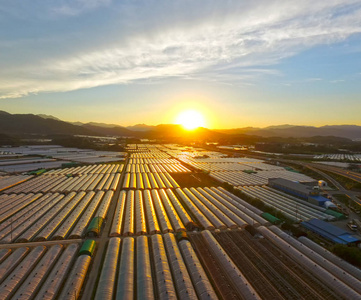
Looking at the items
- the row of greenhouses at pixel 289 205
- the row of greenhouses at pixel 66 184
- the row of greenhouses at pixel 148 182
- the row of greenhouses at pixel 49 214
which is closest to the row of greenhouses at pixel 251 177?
the row of greenhouses at pixel 289 205

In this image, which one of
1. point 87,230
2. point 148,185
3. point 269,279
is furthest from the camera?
point 148,185

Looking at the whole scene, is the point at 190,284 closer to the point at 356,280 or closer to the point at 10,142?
the point at 356,280

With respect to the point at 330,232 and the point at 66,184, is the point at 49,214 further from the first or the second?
the point at 330,232

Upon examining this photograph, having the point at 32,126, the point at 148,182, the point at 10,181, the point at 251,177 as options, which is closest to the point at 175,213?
the point at 148,182

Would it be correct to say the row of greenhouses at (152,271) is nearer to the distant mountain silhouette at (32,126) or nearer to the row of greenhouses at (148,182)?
the row of greenhouses at (148,182)

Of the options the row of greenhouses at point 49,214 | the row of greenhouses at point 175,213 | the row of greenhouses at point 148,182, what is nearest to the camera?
the row of greenhouses at point 49,214

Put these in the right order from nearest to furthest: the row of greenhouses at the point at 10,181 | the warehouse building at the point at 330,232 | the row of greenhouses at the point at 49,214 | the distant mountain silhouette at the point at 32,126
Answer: the warehouse building at the point at 330,232 → the row of greenhouses at the point at 49,214 → the row of greenhouses at the point at 10,181 → the distant mountain silhouette at the point at 32,126

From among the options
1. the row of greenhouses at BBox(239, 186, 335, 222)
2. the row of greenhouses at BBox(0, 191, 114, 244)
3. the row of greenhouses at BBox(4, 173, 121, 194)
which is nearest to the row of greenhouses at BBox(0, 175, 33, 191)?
the row of greenhouses at BBox(4, 173, 121, 194)

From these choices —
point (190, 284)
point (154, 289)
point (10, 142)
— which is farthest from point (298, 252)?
point (10, 142)
